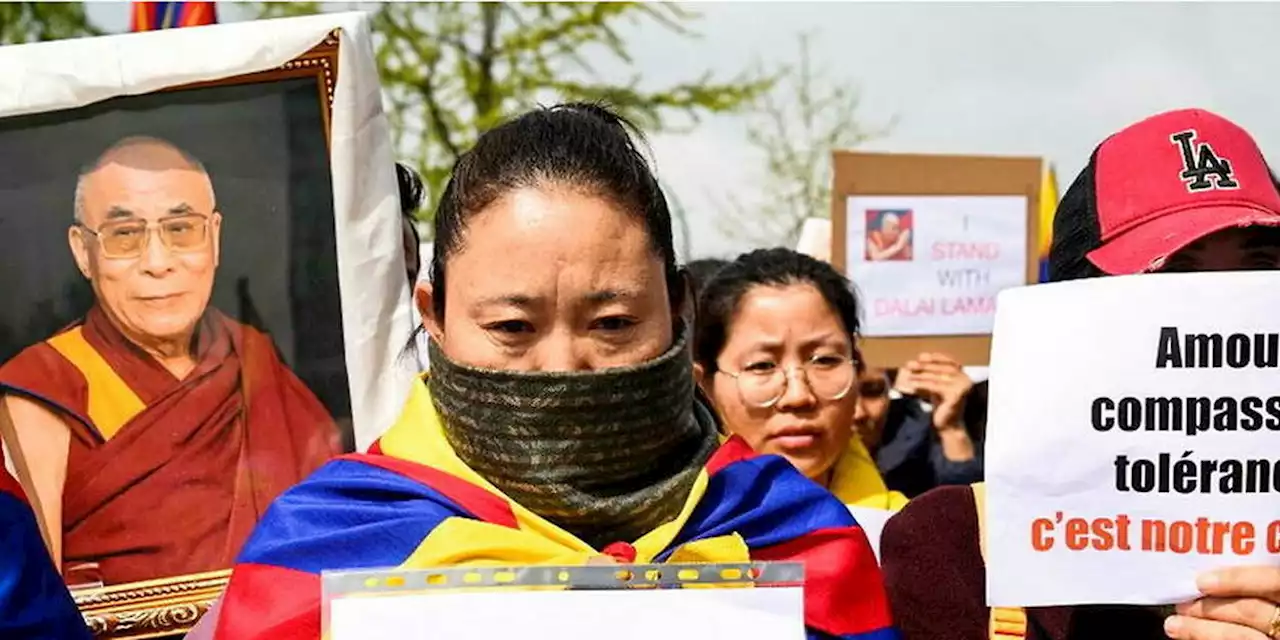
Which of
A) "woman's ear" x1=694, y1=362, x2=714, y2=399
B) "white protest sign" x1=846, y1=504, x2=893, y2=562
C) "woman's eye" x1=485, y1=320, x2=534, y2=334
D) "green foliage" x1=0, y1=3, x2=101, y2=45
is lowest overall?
"white protest sign" x1=846, y1=504, x2=893, y2=562

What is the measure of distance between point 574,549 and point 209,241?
1.23 metres

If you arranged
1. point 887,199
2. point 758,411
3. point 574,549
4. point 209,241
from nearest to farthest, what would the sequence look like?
point 574,549
point 209,241
point 758,411
point 887,199

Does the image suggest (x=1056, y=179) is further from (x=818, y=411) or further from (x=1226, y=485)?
(x=1226, y=485)

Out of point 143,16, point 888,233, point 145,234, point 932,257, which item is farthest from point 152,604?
point 932,257

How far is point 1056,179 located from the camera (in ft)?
35.3

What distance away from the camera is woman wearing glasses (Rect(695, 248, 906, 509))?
3912 millimetres

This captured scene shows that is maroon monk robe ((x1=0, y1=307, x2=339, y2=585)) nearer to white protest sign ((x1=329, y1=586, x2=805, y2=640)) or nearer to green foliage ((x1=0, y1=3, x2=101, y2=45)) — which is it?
white protest sign ((x1=329, y1=586, x2=805, y2=640))

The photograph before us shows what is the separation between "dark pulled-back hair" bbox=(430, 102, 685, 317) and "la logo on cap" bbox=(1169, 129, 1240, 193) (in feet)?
2.42

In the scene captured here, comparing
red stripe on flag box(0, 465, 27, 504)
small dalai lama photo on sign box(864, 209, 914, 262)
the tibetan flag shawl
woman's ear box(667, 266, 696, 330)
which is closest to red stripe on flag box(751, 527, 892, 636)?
the tibetan flag shawl

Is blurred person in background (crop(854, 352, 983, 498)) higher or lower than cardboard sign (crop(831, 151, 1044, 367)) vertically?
lower

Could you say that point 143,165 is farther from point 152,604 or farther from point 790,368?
point 790,368

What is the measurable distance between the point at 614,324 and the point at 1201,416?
764 millimetres

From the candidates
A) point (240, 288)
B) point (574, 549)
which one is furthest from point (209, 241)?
point (574, 549)

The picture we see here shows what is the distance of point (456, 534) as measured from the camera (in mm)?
2195
